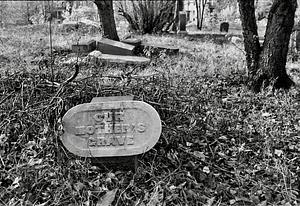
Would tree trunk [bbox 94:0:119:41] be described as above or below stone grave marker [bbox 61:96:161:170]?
above

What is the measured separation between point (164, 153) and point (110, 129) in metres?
0.55

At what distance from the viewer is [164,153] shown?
3.13 m

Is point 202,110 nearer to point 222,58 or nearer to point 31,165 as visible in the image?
point 31,165

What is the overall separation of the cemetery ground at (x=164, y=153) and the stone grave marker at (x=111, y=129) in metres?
0.13

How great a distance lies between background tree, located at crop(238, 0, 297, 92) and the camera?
185 inches

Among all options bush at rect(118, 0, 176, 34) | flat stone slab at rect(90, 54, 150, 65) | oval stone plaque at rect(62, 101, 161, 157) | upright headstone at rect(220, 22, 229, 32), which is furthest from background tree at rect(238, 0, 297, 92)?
upright headstone at rect(220, 22, 229, 32)

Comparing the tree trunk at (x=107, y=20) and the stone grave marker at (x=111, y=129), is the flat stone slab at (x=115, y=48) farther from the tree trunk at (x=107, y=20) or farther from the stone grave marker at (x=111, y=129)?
the stone grave marker at (x=111, y=129)

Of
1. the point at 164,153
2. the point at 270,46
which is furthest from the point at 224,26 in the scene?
the point at 164,153

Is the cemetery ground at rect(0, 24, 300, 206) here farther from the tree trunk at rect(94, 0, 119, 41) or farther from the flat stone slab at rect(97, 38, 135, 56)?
the tree trunk at rect(94, 0, 119, 41)

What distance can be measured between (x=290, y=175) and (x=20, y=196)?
85.1 inches

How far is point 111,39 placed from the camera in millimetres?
8188

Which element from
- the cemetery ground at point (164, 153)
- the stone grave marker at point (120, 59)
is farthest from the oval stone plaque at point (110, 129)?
the stone grave marker at point (120, 59)

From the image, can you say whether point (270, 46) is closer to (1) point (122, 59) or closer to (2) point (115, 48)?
(1) point (122, 59)

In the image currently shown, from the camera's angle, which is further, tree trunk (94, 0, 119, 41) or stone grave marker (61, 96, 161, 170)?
tree trunk (94, 0, 119, 41)
